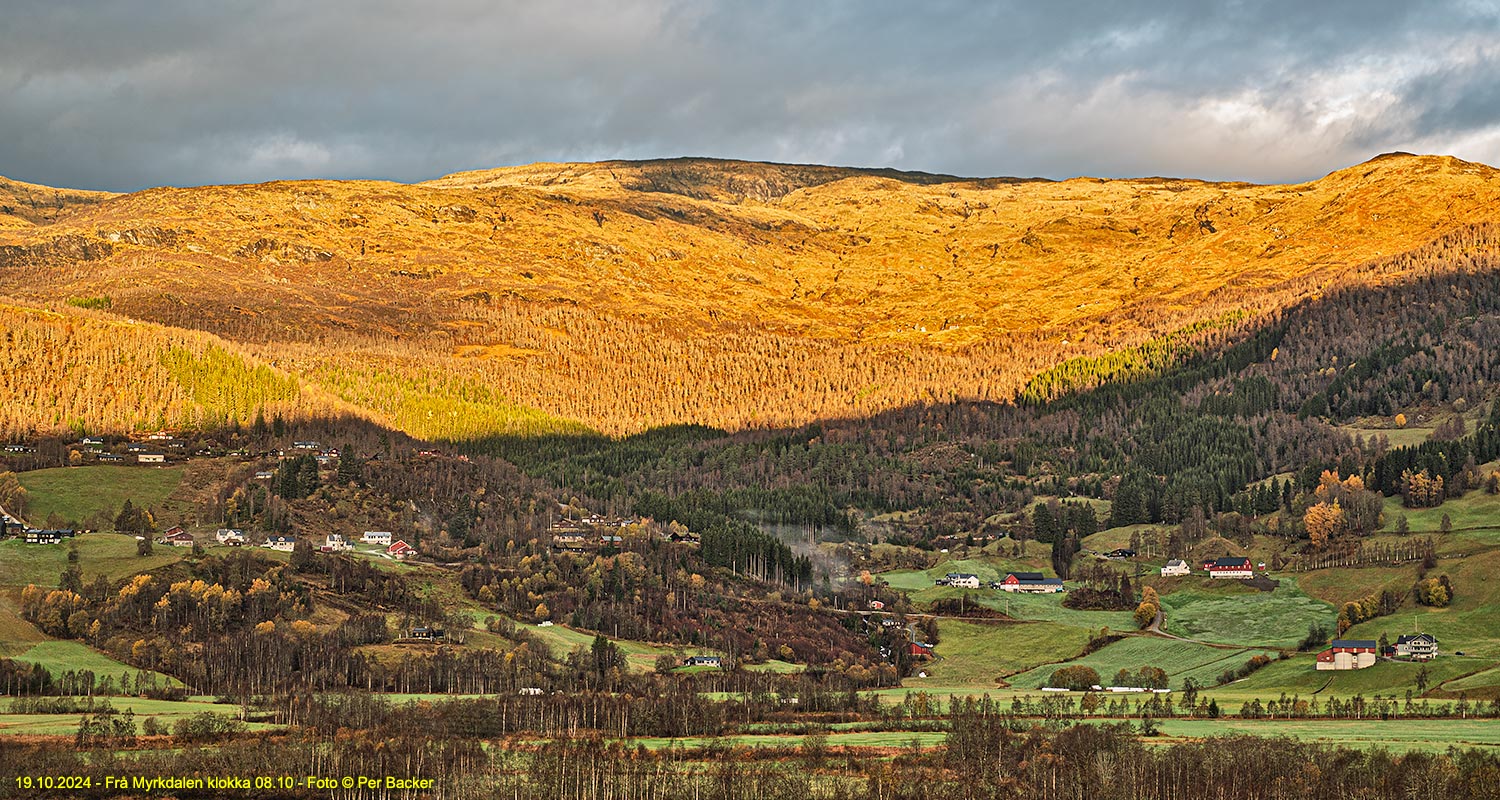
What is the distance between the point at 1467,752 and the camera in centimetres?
12231

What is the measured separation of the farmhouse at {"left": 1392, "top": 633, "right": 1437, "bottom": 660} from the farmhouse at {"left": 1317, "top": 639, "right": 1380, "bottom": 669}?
117 inches

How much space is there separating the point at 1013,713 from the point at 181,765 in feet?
306

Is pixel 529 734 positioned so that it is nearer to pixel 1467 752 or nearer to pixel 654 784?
pixel 654 784

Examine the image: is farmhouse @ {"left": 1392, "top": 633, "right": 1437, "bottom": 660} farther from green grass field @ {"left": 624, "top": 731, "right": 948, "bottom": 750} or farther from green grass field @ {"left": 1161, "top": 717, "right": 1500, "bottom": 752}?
green grass field @ {"left": 624, "top": 731, "right": 948, "bottom": 750}

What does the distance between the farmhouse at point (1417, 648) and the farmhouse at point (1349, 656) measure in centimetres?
297

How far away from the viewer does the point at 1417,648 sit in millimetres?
187250

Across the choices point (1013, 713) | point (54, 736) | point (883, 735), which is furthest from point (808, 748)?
point (54, 736)

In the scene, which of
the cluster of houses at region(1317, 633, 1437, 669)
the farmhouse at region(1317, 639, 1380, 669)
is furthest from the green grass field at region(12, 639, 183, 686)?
the cluster of houses at region(1317, 633, 1437, 669)

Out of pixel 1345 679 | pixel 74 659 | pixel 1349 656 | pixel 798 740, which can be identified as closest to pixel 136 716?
pixel 74 659

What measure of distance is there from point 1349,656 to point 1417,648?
9174 mm

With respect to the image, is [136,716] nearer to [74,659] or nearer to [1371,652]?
[74,659]

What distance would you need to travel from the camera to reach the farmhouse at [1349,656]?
186 meters

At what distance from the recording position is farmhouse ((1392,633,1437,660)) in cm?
18612

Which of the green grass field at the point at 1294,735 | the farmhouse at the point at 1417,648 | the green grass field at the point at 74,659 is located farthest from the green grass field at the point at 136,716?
the farmhouse at the point at 1417,648
